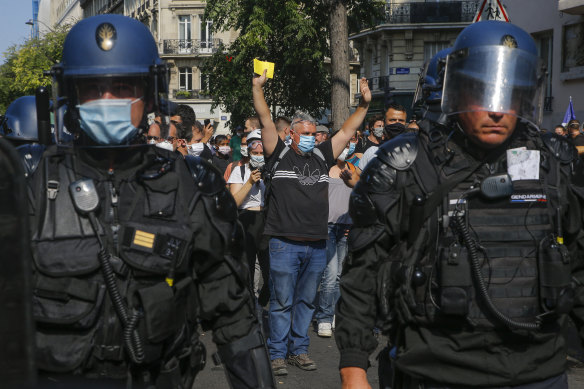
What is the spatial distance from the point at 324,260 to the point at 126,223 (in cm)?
415

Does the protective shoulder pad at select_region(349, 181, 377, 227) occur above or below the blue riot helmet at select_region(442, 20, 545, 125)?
below

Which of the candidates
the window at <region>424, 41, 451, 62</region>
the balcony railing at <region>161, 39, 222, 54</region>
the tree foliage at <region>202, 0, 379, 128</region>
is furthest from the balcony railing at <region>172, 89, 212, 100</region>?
the tree foliage at <region>202, 0, 379, 128</region>

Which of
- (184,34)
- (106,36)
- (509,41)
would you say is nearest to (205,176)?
(106,36)

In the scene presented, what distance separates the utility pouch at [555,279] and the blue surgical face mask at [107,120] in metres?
1.47

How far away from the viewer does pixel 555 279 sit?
9.05 ft

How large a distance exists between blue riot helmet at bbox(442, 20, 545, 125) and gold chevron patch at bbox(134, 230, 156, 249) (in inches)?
47.3

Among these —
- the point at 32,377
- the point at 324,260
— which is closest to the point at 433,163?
the point at 32,377

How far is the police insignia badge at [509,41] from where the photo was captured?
2.95m

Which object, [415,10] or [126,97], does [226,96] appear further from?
[126,97]

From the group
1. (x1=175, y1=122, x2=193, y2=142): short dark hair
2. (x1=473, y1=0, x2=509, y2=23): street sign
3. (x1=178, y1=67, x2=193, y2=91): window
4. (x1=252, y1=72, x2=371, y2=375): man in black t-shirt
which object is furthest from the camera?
(x1=178, y1=67, x2=193, y2=91): window

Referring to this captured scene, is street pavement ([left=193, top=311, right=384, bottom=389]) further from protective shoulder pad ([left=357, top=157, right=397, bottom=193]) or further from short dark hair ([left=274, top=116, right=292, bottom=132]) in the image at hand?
protective shoulder pad ([left=357, top=157, right=397, bottom=193])

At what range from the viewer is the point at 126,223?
8.38 ft

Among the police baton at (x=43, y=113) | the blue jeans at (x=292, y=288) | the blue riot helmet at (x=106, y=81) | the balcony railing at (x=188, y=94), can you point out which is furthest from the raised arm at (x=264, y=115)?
the balcony railing at (x=188, y=94)

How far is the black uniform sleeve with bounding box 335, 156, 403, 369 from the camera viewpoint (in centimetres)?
293
